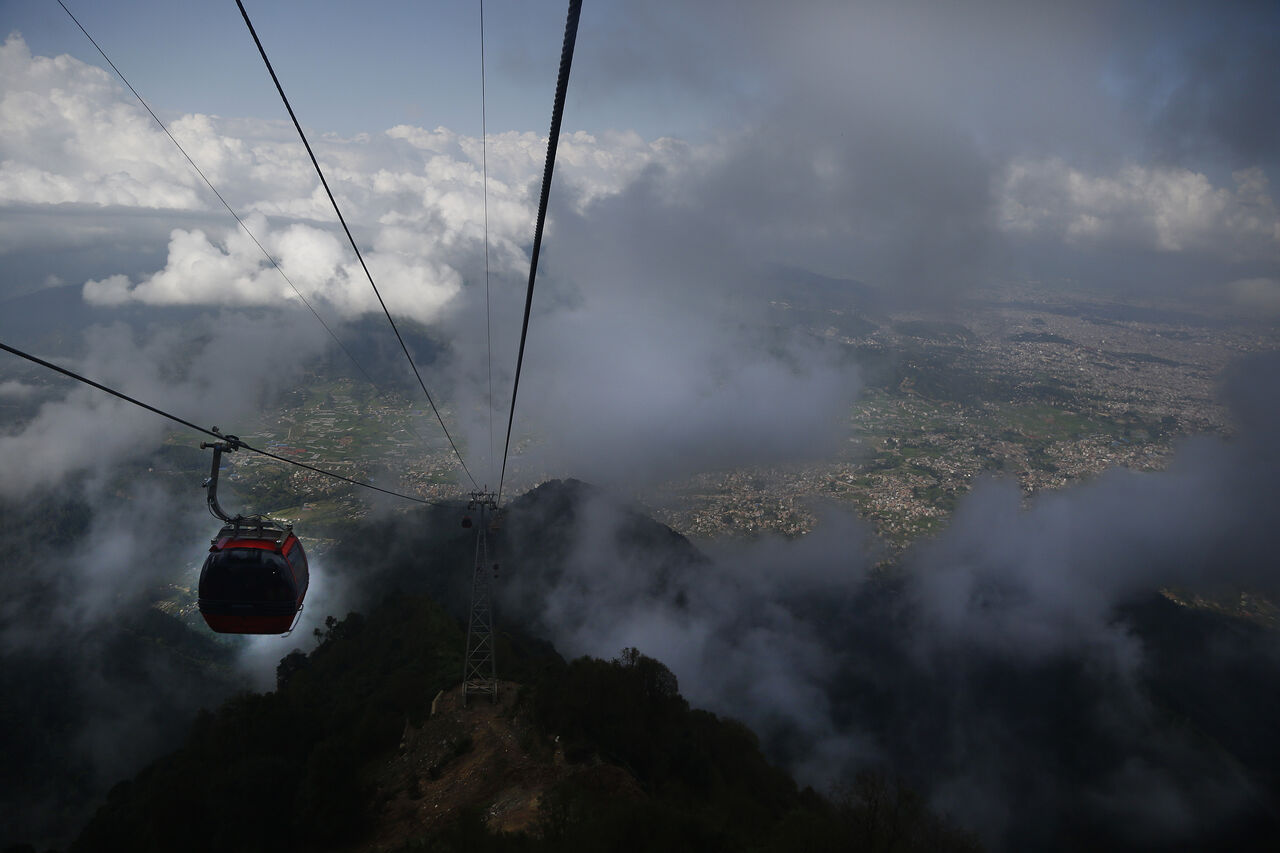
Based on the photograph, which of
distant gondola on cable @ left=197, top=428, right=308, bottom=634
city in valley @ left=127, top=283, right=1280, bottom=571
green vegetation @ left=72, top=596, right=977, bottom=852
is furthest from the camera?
city in valley @ left=127, top=283, right=1280, bottom=571

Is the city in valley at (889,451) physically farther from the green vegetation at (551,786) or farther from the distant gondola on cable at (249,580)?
the distant gondola on cable at (249,580)

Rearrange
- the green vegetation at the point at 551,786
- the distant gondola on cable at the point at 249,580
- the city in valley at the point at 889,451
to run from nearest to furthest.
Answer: the distant gondola on cable at the point at 249,580, the green vegetation at the point at 551,786, the city in valley at the point at 889,451

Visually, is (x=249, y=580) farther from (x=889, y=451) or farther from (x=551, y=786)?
(x=889, y=451)

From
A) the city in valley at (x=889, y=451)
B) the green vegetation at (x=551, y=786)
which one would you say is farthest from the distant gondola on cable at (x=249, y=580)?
the city in valley at (x=889, y=451)

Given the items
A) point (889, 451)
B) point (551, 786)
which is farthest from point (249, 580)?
point (889, 451)

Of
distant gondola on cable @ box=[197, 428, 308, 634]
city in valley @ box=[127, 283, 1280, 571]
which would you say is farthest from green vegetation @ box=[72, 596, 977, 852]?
city in valley @ box=[127, 283, 1280, 571]

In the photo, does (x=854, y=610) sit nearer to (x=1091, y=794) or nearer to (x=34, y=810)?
(x=1091, y=794)

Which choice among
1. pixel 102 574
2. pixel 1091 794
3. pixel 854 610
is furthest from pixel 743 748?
pixel 102 574

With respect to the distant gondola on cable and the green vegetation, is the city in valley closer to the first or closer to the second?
the green vegetation
